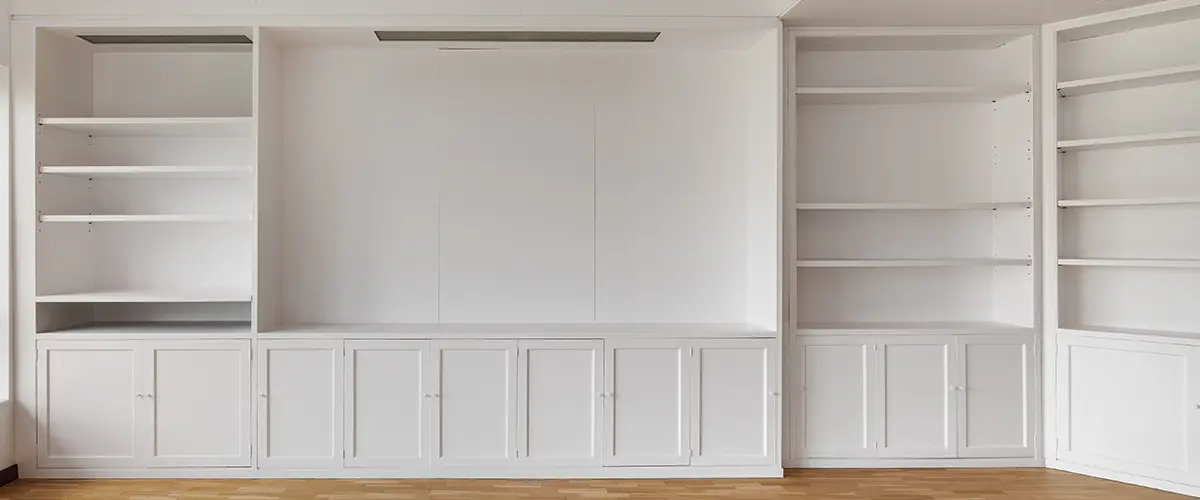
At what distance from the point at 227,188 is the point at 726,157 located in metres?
2.74

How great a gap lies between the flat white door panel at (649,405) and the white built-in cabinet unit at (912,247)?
1.86 ft

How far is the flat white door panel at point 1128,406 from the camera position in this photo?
3.68m

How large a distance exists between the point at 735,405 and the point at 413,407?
5.25ft

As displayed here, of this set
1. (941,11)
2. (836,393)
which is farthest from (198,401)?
(941,11)

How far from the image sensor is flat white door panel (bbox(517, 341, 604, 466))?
3.90 metres

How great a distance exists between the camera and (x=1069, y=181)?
413cm

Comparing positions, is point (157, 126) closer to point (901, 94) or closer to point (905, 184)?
point (901, 94)

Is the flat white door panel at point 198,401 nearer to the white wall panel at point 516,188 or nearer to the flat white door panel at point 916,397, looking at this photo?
the white wall panel at point 516,188

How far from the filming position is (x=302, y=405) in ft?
12.7

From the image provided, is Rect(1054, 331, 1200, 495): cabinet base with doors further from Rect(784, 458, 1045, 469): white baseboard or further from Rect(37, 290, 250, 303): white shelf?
Rect(37, 290, 250, 303): white shelf

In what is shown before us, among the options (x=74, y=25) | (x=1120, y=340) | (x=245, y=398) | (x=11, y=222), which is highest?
(x=74, y=25)

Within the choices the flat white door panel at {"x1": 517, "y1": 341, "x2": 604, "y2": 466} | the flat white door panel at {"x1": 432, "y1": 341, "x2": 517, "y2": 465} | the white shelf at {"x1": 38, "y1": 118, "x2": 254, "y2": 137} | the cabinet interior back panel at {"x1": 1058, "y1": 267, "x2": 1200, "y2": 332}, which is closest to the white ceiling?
the cabinet interior back panel at {"x1": 1058, "y1": 267, "x2": 1200, "y2": 332}

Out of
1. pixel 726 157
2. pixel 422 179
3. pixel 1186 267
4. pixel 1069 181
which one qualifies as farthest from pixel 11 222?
pixel 1186 267

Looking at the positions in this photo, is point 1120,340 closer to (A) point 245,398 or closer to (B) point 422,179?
(B) point 422,179
